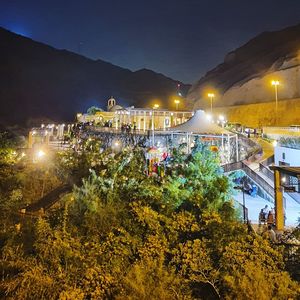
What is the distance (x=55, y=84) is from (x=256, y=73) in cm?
10305

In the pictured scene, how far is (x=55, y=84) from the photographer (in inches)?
5330

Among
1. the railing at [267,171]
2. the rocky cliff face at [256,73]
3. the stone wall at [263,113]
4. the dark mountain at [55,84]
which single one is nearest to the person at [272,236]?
the railing at [267,171]

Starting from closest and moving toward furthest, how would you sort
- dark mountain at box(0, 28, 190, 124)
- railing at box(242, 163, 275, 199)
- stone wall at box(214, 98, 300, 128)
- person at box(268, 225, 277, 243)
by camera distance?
person at box(268, 225, 277, 243), railing at box(242, 163, 275, 199), stone wall at box(214, 98, 300, 128), dark mountain at box(0, 28, 190, 124)

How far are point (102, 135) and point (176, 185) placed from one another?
68.0 feet

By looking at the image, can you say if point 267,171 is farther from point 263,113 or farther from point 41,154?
point 263,113

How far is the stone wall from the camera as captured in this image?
1505 inches

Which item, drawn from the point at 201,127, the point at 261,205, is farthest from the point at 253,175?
the point at 201,127

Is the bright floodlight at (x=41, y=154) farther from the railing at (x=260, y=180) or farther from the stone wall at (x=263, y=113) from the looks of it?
the stone wall at (x=263, y=113)

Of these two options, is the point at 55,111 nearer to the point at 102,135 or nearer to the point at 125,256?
the point at 102,135

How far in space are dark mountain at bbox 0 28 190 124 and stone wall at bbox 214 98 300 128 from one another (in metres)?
45.1

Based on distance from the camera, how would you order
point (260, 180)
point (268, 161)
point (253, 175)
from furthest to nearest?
point (268, 161)
point (253, 175)
point (260, 180)

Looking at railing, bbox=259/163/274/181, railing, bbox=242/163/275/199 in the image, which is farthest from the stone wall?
railing, bbox=242/163/275/199

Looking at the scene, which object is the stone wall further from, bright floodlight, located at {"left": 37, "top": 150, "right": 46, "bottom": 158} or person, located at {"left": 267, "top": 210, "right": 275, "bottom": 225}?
person, located at {"left": 267, "top": 210, "right": 275, "bottom": 225}

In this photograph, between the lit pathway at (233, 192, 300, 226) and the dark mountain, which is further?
the dark mountain
